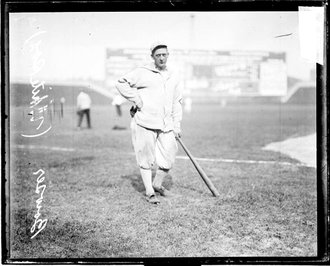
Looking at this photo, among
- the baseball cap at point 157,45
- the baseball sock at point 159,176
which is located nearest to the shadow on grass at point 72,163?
the baseball sock at point 159,176

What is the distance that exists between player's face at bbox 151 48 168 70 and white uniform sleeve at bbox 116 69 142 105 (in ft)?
0.82

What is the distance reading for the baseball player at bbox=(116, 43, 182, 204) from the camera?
4.43 metres

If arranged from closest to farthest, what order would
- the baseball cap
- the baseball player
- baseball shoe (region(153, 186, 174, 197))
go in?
1. the baseball cap
2. the baseball player
3. baseball shoe (region(153, 186, 174, 197))

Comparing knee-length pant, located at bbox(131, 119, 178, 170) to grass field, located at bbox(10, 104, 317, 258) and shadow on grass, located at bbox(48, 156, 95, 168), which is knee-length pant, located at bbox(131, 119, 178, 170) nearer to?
grass field, located at bbox(10, 104, 317, 258)

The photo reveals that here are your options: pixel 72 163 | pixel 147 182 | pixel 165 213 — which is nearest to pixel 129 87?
pixel 147 182

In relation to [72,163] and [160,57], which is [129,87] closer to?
[160,57]

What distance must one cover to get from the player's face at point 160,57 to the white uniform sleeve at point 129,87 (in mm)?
251

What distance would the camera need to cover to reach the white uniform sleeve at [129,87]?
440 cm

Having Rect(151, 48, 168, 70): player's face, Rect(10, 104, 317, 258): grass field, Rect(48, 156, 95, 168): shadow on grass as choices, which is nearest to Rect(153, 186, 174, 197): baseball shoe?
Rect(10, 104, 317, 258): grass field

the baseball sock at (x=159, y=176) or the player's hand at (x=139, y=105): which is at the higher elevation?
the player's hand at (x=139, y=105)

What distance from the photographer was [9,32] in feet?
13.5

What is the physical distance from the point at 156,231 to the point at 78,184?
6.07 feet

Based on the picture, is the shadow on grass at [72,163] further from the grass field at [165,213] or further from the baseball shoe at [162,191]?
the baseball shoe at [162,191]

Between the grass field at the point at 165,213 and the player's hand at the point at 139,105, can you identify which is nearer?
the grass field at the point at 165,213
